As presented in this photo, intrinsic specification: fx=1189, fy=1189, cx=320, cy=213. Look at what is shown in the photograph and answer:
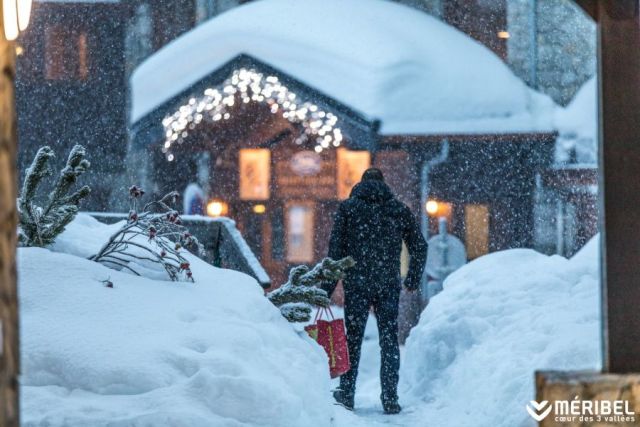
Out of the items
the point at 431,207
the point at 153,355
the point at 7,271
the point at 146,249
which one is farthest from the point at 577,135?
the point at 7,271

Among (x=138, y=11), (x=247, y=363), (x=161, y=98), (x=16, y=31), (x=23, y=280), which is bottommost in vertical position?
(x=247, y=363)

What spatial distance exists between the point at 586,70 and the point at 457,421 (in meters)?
15.8

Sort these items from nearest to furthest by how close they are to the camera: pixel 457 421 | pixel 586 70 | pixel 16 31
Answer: pixel 16 31, pixel 457 421, pixel 586 70

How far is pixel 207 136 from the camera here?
20031mm

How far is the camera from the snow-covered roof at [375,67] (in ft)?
63.1

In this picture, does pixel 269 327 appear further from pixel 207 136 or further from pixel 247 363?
pixel 207 136

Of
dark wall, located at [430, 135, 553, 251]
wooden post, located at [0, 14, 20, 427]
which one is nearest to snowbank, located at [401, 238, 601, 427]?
wooden post, located at [0, 14, 20, 427]

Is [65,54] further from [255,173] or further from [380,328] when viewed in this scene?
[380,328]

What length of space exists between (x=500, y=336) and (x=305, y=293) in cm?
204

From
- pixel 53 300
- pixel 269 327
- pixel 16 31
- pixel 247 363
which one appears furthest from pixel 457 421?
pixel 16 31

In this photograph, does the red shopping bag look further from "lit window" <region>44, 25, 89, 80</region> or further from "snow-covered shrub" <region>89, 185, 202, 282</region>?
"lit window" <region>44, 25, 89, 80</region>

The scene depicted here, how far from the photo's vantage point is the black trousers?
918 cm

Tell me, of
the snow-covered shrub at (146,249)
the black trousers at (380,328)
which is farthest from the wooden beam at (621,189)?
the black trousers at (380,328)

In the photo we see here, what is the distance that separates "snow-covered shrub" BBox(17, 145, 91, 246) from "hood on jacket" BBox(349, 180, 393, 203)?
2.29 metres
